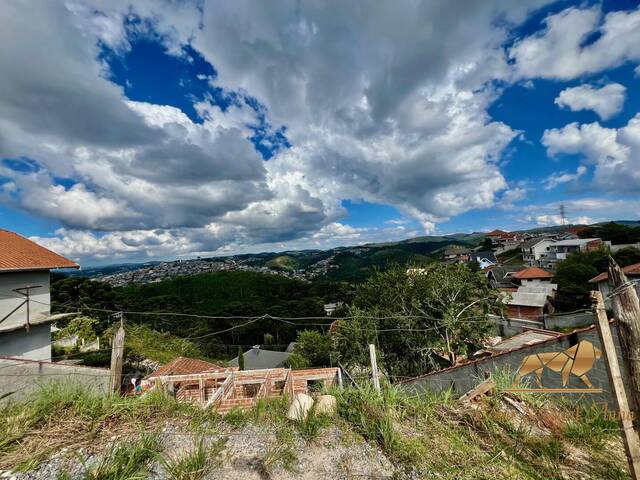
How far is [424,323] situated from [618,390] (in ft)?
42.9

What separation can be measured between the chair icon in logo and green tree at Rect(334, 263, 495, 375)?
272 inches

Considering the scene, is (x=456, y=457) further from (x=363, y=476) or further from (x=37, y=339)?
(x=37, y=339)

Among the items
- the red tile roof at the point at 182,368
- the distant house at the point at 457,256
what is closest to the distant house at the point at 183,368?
the red tile roof at the point at 182,368

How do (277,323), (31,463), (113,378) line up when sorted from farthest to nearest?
(277,323), (113,378), (31,463)

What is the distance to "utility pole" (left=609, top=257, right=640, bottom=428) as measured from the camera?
2195mm

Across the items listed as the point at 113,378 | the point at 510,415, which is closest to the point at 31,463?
the point at 113,378

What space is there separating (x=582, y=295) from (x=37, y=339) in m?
38.4

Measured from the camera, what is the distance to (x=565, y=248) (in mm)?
Answer: 50062

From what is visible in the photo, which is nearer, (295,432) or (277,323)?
(295,432)

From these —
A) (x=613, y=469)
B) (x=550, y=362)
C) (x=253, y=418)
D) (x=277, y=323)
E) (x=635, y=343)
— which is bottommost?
(x=277, y=323)

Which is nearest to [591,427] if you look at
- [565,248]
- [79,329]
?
[79,329]

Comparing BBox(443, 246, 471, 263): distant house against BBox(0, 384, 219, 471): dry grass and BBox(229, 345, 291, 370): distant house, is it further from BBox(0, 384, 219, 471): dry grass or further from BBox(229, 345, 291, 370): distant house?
BBox(0, 384, 219, 471): dry grass

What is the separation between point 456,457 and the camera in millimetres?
2742

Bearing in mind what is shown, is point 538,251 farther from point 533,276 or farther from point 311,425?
point 311,425
